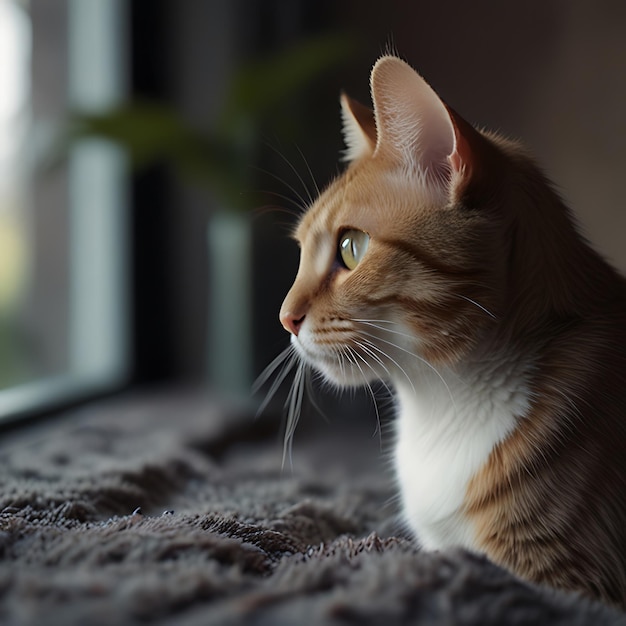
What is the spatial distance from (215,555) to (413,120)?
49 cm

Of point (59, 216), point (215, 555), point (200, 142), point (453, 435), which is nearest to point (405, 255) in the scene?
point (453, 435)

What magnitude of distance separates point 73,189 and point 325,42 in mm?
794

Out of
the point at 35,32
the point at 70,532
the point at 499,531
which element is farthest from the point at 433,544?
the point at 35,32

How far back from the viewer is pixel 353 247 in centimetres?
83

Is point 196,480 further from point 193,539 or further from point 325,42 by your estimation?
point 325,42

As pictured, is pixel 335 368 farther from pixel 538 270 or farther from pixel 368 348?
pixel 538 270

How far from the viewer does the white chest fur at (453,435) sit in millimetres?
757

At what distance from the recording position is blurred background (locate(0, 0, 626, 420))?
1.69 metres

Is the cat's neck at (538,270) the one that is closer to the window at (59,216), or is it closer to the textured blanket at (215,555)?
the textured blanket at (215,555)

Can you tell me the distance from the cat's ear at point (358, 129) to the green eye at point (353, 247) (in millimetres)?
144

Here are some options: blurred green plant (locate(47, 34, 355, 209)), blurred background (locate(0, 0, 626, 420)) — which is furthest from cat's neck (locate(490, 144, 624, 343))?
blurred green plant (locate(47, 34, 355, 209))

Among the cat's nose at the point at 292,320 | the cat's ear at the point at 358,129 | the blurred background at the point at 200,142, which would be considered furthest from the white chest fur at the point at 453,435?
the blurred background at the point at 200,142

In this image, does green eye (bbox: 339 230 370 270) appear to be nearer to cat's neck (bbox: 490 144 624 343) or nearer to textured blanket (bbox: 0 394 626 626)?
cat's neck (bbox: 490 144 624 343)

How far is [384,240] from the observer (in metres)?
0.79
